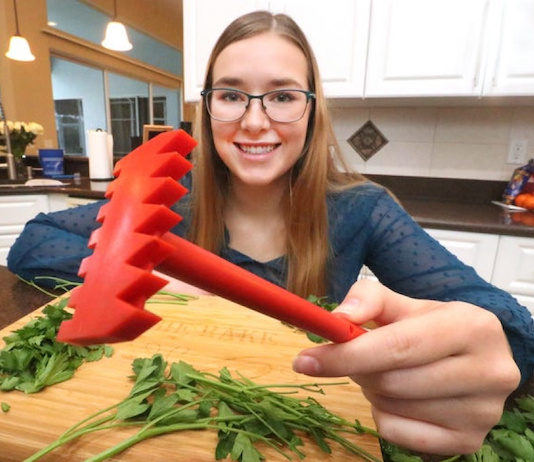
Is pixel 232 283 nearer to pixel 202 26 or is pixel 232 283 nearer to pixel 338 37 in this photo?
pixel 338 37

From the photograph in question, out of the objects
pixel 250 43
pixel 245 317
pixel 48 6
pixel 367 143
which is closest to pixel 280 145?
pixel 250 43

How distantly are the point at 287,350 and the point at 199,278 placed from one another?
0.38m

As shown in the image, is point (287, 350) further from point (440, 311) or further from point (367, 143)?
point (367, 143)

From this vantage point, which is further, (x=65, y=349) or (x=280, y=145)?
(x=280, y=145)

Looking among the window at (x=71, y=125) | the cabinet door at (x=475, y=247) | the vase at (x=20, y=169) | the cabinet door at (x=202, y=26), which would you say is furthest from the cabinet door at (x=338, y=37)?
the window at (x=71, y=125)

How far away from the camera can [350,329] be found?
313 mm

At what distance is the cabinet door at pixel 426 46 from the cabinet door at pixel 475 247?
2.19 ft

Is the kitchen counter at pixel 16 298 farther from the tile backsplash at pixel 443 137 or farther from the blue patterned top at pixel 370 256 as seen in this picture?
the tile backsplash at pixel 443 137

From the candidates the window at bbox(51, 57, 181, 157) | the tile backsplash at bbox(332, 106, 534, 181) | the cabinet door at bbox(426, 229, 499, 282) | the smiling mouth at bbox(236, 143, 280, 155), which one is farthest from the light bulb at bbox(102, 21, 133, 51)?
the cabinet door at bbox(426, 229, 499, 282)

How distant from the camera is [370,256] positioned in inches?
40.3

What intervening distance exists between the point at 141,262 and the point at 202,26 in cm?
210

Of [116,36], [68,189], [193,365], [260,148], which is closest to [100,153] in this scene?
[68,189]

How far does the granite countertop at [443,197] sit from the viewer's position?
1.52m

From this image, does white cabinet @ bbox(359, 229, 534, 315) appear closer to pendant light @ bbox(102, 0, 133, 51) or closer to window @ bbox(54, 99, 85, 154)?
pendant light @ bbox(102, 0, 133, 51)
